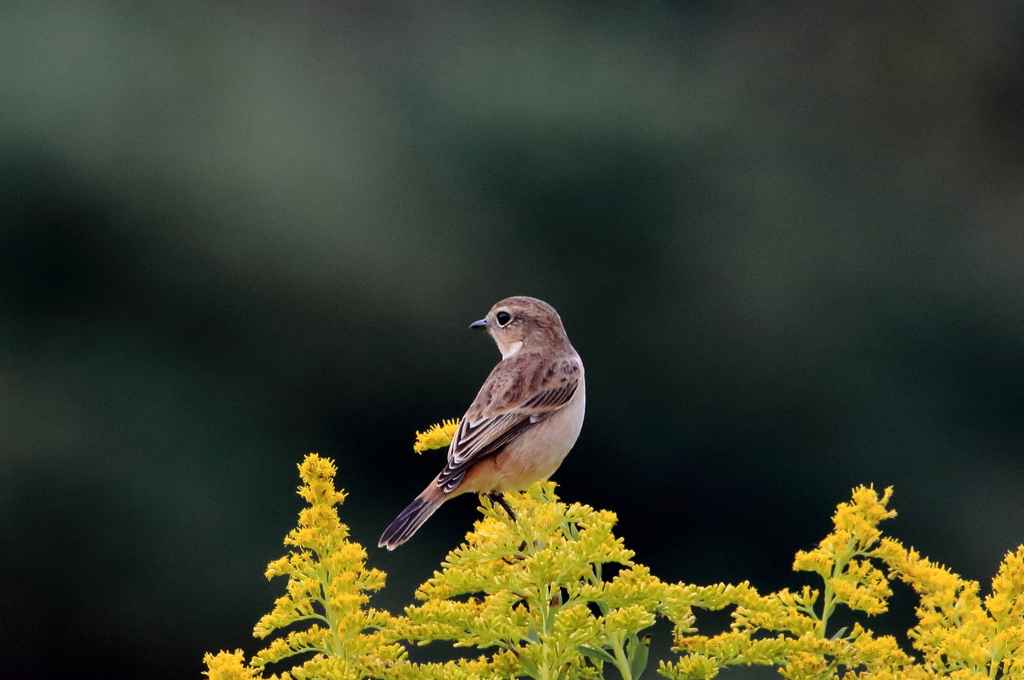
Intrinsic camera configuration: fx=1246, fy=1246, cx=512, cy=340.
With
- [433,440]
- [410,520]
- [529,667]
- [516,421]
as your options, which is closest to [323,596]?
[529,667]

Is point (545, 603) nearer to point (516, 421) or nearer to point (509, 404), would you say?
point (516, 421)

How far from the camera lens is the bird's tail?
3600 mm

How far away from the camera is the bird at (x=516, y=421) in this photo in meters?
3.98

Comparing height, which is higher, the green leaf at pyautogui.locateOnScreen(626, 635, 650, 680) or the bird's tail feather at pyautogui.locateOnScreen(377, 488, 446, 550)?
the bird's tail feather at pyautogui.locateOnScreen(377, 488, 446, 550)

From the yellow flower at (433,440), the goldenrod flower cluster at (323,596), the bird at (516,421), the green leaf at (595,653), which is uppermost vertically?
the bird at (516,421)

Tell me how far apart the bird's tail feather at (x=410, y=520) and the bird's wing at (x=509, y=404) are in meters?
0.06

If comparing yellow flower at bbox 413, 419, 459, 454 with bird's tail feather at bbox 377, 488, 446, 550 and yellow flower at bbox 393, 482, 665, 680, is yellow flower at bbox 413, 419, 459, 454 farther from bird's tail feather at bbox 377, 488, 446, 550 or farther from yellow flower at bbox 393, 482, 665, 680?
yellow flower at bbox 393, 482, 665, 680

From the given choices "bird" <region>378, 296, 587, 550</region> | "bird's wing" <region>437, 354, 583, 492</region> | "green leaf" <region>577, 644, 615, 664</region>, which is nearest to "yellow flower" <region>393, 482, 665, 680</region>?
"green leaf" <region>577, 644, 615, 664</region>

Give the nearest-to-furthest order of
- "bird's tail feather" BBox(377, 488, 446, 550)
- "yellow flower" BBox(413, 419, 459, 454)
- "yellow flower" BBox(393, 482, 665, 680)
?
"yellow flower" BBox(393, 482, 665, 680)
"yellow flower" BBox(413, 419, 459, 454)
"bird's tail feather" BBox(377, 488, 446, 550)

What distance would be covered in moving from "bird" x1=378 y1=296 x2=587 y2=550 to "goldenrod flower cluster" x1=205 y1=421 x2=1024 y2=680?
0.76m

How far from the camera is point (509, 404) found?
444 cm

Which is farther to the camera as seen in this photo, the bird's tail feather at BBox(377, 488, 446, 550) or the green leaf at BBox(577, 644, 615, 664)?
the bird's tail feather at BBox(377, 488, 446, 550)

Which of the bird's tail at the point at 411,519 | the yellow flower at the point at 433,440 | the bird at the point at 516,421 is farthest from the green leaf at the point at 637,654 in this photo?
the bird's tail at the point at 411,519

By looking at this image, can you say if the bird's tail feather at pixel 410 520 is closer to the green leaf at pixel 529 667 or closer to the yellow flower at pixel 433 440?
the yellow flower at pixel 433 440
